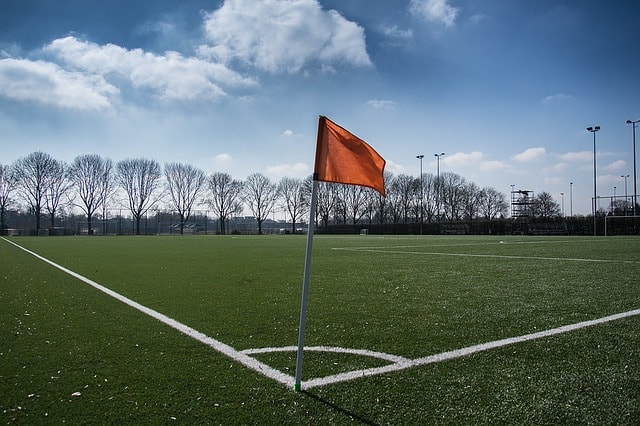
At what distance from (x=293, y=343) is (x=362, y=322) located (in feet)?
3.76

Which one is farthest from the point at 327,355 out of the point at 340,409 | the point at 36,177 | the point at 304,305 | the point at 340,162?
the point at 36,177

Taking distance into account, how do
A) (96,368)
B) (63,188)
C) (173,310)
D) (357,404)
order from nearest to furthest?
(357,404) → (96,368) → (173,310) → (63,188)

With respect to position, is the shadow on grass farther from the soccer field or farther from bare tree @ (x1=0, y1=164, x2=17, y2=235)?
bare tree @ (x1=0, y1=164, x2=17, y2=235)

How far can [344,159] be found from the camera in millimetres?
3488

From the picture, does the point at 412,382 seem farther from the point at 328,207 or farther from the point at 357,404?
the point at 328,207

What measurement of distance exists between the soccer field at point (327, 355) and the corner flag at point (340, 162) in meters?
0.70

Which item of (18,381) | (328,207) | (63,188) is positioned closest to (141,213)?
(63,188)

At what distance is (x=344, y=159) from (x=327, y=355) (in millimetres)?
1744

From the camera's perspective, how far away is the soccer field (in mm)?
2789

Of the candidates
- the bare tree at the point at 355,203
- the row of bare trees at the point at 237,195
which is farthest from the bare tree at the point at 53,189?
the bare tree at the point at 355,203

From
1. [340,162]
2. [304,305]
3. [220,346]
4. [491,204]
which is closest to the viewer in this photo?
[304,305]

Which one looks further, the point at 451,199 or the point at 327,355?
the point at 451,199

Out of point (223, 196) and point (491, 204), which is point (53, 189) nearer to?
point (223, 196)

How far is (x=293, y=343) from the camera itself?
4.36m
